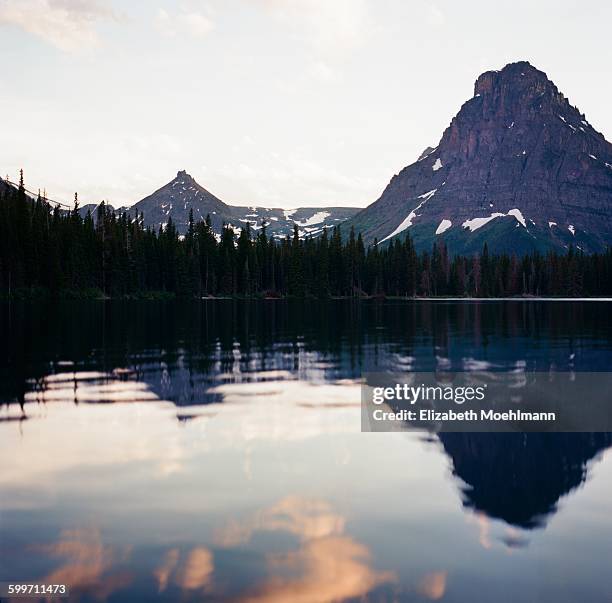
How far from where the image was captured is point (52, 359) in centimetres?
3136

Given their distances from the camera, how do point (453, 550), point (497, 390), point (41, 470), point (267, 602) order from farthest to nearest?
point (497, 390) < point (41, 470) < point (453, 550) < point (267, 602)

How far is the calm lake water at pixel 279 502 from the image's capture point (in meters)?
8.46

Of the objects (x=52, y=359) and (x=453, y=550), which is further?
(x=52, y=359)

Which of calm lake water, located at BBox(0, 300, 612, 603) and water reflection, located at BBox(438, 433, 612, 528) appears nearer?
calm lake water, located at BBox(0, 300, 612, 603)

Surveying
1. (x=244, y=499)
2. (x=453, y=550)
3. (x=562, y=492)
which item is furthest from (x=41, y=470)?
(x=562, y=492)

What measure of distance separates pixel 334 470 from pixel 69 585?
626cm

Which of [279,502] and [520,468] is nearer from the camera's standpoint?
[279,502]

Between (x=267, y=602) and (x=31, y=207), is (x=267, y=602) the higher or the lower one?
the lower one

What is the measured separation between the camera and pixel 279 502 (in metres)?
11.4

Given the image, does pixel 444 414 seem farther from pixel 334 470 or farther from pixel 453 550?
pixel 453 550

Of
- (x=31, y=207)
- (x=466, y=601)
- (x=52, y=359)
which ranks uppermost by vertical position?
(x=31, y=207)

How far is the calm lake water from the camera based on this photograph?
8.46 meters

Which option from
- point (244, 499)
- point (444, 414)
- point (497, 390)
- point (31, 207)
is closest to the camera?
point (244, 499)

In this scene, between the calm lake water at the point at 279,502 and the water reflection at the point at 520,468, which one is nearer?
the calm lake water at the point at 279,502
